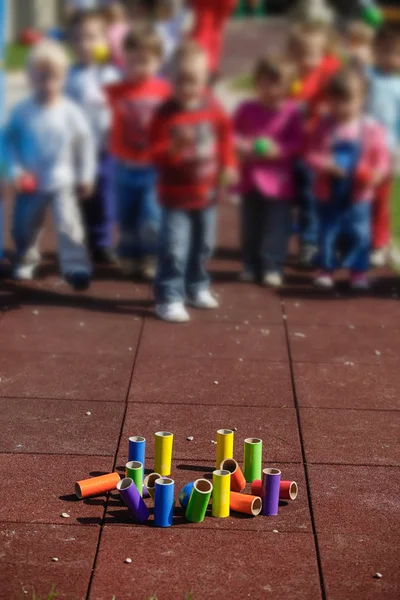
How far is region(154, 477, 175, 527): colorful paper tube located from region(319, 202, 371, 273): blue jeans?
427 centimetres

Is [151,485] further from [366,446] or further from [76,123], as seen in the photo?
[76,123]

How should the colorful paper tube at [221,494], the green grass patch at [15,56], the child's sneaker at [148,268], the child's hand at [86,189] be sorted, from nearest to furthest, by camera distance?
the colorful paper tube at [221,494], the child's hand at [86,189], the child's sneaker at [148,268], the green grass patch at [15,56]

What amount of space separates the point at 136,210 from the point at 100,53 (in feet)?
4.61

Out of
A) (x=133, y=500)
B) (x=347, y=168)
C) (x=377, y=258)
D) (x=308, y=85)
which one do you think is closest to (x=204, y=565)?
(x=133, y=500)

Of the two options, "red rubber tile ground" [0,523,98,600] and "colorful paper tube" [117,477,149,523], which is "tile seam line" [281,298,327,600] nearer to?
"colorful paper tube" [117,477,149,523]

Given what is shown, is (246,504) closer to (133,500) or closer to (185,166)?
(133,500)

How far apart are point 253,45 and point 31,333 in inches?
808

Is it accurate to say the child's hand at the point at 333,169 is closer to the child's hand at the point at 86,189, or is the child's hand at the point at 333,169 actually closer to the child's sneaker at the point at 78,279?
the child's hand at the point at 86,189

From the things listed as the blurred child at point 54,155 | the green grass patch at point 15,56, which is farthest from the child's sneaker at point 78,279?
the green grass patch at point 15,56

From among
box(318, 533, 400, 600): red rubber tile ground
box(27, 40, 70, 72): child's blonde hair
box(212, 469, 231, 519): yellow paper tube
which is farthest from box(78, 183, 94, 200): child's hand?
box(318, 533, 400, 600): red rubber tile ground

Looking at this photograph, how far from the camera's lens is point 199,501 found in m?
4.63

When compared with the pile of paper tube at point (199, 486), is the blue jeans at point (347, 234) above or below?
below

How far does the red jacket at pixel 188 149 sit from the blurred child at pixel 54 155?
773 millimetres

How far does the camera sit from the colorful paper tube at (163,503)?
4582 mm
